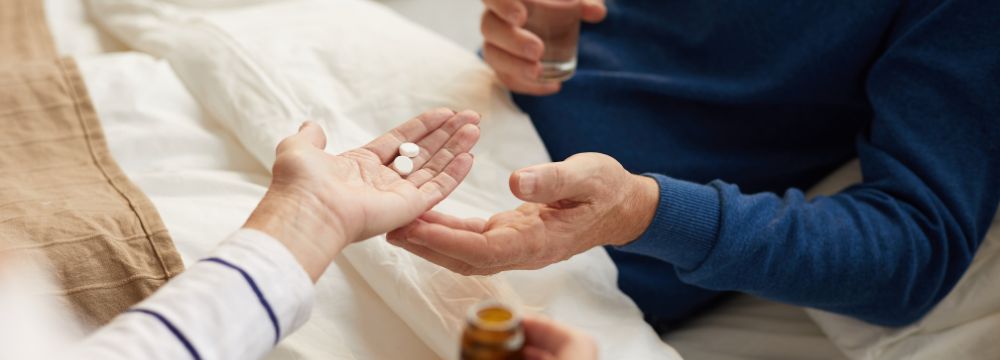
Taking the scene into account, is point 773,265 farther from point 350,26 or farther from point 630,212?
point 350,26

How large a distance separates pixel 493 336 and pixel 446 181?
0.33 meters

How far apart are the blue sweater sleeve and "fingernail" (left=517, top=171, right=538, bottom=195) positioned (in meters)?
0.21

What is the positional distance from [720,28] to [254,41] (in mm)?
624

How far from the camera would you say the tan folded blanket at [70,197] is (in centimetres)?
77

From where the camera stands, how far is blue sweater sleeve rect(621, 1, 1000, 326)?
93 cm

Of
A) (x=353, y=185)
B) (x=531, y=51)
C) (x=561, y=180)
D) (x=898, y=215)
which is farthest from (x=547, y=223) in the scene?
(x=898, y=215)

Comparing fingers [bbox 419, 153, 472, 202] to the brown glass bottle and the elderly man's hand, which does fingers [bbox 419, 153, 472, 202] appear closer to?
the elderly man's hand

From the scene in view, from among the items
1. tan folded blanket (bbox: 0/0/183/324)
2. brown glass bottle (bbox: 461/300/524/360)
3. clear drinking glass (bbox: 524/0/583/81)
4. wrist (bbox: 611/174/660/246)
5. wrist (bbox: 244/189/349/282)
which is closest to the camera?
brown glass bottle (bbox: 461/300/524/360)

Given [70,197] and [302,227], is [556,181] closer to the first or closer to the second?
[302,227]

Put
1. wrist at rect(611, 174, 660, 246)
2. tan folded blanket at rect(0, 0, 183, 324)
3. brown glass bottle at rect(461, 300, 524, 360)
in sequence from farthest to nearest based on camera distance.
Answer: wrist at rect(611, 174, 660, 246)
tan folded blanket at rect(0, 0, 183, 324)
brown glass bottle at rect(461, 300, 524, 360)

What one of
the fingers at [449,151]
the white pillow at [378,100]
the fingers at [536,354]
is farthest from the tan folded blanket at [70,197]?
the fingers at [536,354]

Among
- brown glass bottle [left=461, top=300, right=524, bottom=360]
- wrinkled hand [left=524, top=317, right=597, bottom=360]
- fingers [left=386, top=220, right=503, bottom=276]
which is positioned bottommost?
fingers [left=386, top=220, right=503, bottom=276]

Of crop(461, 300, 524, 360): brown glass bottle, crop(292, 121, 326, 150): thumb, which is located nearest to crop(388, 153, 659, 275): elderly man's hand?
crop(292, 121, 326, 150): thumb

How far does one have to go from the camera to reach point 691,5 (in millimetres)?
1203
